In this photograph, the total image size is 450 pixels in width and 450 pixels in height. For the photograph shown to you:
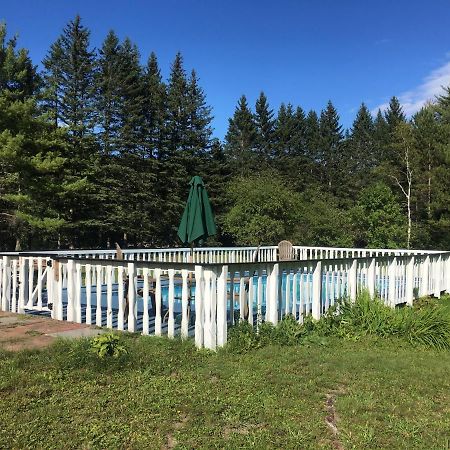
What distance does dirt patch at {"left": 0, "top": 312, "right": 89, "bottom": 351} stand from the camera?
480cm

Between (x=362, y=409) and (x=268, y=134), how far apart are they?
133 feet

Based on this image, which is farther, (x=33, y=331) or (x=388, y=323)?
(x=388, y=323)

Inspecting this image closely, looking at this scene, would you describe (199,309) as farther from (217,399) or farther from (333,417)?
(333,417)

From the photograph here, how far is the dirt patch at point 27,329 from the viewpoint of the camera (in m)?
4.80

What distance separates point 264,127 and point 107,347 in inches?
1569

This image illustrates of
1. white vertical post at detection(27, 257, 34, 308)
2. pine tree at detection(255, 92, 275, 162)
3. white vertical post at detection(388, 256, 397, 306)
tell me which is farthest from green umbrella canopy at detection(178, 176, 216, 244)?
pine tree at detection(255, 92, 275, 162)

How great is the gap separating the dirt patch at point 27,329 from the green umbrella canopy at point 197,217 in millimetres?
3030

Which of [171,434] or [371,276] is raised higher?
[371,276]

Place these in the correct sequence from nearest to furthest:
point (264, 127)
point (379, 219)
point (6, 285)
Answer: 1. point (6, 285)
2. point (379, 219)
3. point (264, 127)

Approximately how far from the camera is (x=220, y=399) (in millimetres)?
3457

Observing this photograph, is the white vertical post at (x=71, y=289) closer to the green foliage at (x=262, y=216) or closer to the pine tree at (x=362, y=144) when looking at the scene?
the green foliage at (x=262, y=216)

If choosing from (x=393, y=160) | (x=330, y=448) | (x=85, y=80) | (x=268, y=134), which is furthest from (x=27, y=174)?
(x=268, y=134)

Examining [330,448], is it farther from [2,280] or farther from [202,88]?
[202,88]

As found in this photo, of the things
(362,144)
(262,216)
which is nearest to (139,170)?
(262,216)
